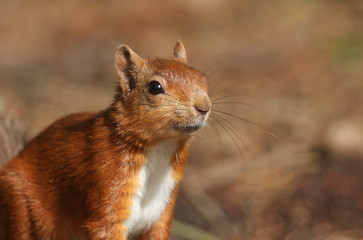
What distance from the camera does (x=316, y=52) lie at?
10.3 meters

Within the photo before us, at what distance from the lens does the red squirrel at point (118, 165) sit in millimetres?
3852

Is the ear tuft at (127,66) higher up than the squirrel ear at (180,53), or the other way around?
the squirrel ear at (180,53)

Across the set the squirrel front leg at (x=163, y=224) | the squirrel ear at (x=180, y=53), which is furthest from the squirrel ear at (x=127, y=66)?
the squirrel front leg at (x=163, y=224)

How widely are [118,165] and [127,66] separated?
2.47 feet

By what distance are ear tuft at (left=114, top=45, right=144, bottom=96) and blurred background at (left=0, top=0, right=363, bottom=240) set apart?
2.33 ft

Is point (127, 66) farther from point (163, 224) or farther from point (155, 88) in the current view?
point (163, 224)

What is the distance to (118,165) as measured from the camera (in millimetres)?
3965

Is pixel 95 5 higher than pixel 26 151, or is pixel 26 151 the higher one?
pixel 95 5

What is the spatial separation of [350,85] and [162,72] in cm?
589

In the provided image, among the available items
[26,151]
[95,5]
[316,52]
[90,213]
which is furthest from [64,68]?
[90,213]

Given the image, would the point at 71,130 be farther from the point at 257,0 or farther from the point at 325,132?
the point at 257,0

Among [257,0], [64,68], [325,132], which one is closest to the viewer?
[325,132]

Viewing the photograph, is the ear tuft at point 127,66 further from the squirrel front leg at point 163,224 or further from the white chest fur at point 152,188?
the squirrel front leg at point 163,224

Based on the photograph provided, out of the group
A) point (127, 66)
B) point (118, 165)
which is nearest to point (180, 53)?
point (127, 66)
